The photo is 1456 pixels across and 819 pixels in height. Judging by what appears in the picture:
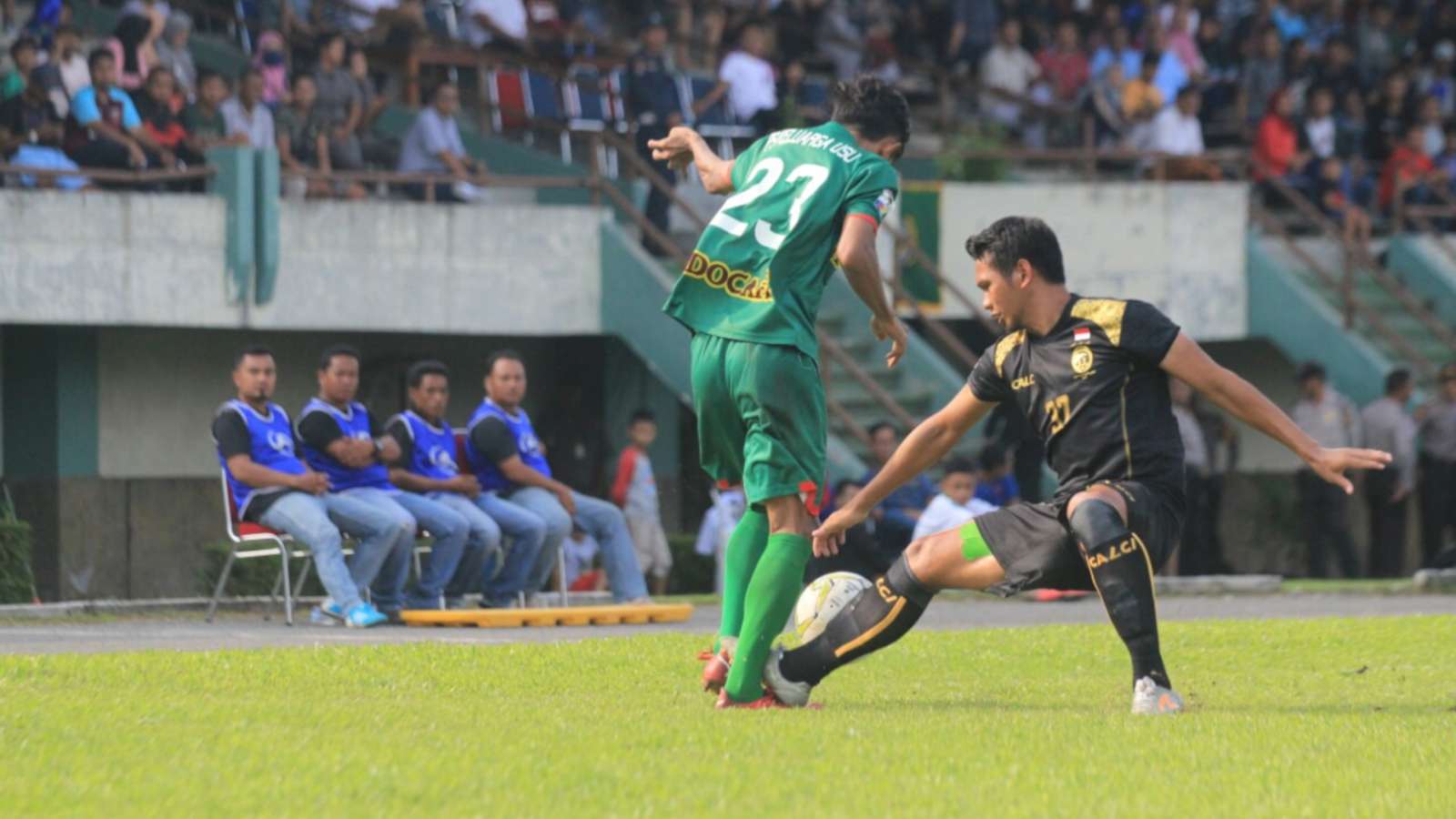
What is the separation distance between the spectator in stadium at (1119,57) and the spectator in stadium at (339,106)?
9.51 meters

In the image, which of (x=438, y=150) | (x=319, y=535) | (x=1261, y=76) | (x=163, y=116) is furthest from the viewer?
(x=1261, y=76)

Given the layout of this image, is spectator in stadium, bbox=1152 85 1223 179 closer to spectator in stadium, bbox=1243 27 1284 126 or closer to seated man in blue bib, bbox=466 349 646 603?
spectator in stadium, bbox=1243 27 1284 126

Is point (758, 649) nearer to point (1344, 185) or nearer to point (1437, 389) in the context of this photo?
point (1437, 389)

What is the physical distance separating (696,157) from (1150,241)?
17.4 metres

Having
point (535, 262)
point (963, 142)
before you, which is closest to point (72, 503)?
point (535, 262)

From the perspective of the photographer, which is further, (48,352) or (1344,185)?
(1344,185)

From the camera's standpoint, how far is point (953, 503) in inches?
755

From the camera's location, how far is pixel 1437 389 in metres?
25.1

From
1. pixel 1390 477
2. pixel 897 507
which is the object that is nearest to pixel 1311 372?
pixel 1390 477

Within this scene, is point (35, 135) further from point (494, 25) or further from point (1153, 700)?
point (1153, 700)

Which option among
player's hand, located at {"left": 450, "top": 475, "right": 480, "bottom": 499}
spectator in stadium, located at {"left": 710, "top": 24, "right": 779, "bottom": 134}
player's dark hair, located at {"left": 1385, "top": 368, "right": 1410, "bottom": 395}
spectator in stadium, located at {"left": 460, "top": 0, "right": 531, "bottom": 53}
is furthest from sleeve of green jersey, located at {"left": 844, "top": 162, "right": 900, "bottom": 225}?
spectator in stadium, located at {"left": 460, "top": 0, "right": 531, "bottom": 53}

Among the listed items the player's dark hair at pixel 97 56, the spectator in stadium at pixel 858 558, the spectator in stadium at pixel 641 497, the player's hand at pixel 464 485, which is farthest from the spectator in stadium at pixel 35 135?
the spectator in stadium at pixel 858 558

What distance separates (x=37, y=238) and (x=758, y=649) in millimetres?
13810

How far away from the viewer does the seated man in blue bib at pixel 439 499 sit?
1567cm
